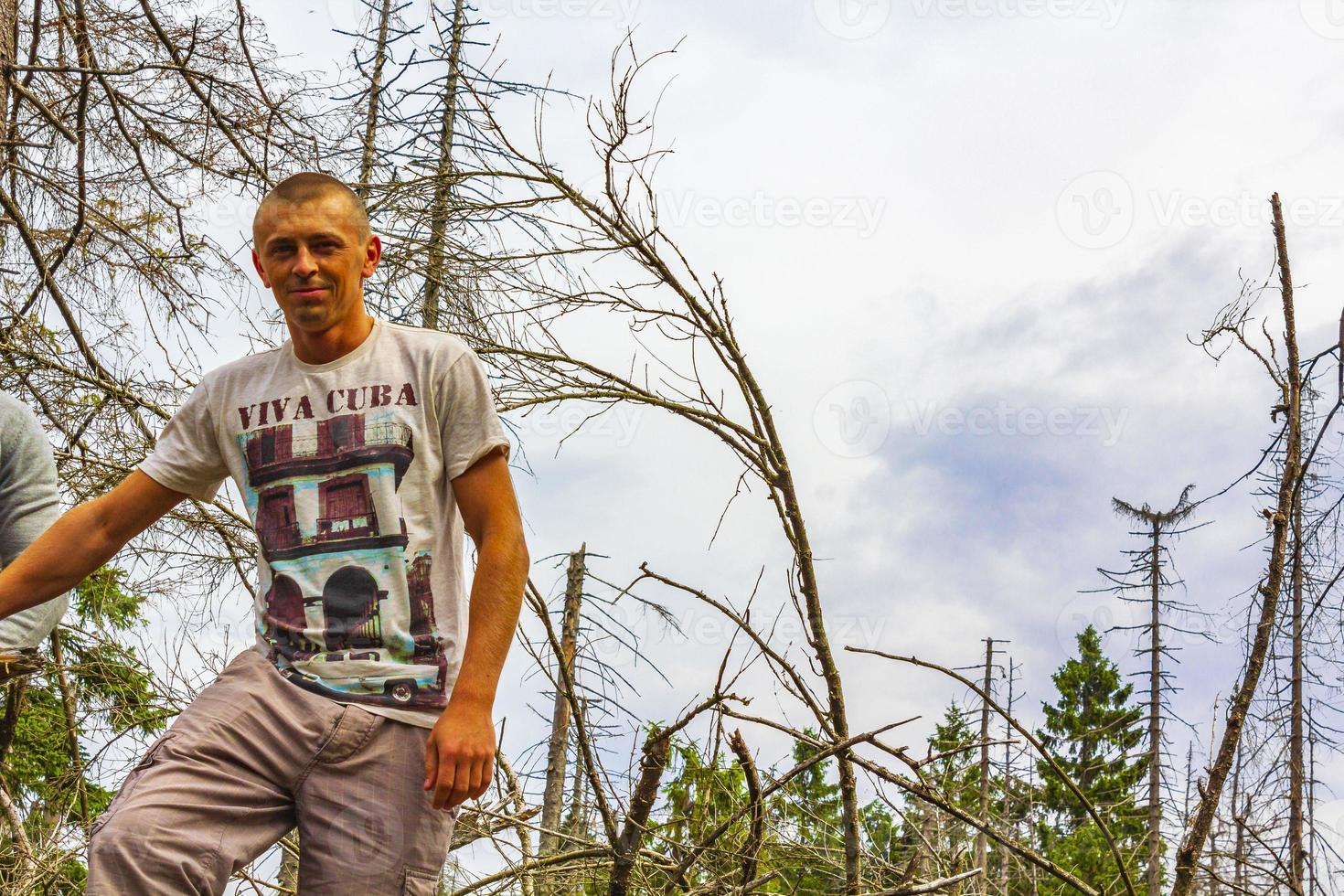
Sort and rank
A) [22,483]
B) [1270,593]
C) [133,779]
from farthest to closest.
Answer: [1270,593]
[22,483]
[133,779]

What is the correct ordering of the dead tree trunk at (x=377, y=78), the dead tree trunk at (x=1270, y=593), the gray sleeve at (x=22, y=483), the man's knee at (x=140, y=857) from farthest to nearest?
the dead tree trunk at (x=377, y=78), the dead tree trunk at (x=1270, y=593), the gray sleeve at (x=22, y=483), the man's knee at (x=140, y=857)

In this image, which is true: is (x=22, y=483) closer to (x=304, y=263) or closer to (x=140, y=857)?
(x=304, y=263)

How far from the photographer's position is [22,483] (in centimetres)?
287

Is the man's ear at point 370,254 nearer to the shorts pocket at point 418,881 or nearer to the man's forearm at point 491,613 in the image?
the man's forearm at point 491,613

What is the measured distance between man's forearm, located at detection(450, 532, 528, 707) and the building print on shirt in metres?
0.08

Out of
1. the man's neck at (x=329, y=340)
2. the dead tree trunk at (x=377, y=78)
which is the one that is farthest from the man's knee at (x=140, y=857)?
the dead tree trunk at (x=377, y=78)

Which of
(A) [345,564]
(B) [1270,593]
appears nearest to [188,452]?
(A) [345,564]

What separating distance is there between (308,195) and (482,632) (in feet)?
2.79

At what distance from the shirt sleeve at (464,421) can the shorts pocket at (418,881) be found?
652mm

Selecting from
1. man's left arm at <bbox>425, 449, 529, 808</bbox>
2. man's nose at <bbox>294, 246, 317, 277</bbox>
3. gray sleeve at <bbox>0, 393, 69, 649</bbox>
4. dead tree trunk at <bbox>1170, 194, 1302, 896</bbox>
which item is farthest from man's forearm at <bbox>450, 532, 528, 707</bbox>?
dead tree trunk at <bbox>1170, 194, 1302, 896</bbox>

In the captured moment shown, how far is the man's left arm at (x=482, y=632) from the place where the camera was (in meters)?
1.93

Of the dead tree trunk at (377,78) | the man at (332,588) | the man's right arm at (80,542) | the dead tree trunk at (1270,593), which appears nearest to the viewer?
the man at (332,588)

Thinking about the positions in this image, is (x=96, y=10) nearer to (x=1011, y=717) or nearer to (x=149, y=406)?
(x=149, y=406)

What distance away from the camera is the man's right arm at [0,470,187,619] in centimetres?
227
